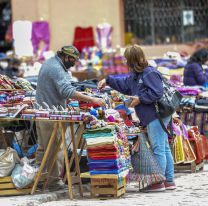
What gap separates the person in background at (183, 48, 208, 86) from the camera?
13.3 meters

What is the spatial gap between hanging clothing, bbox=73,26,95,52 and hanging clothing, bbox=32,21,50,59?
789 mm

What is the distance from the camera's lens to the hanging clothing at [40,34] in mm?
20266

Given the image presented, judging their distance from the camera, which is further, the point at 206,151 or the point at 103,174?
the point at 206,151

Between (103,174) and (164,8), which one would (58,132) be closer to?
(103,174)

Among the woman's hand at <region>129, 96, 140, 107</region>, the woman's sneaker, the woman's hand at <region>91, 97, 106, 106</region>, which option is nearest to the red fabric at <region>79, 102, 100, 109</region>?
the woman's hand at <region>91, 97, 106, 106</region>

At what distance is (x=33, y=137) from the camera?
10.3 meters

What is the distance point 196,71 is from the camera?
43.5 feet

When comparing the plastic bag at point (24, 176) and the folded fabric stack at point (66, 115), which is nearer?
the folded fabric stack at point (66, 115)

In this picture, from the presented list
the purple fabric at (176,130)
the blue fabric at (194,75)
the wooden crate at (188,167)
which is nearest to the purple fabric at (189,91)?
the blue fabric at (194,75)

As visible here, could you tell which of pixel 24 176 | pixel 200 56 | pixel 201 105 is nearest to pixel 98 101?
pixel 24 176

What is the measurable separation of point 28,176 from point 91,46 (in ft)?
39.5

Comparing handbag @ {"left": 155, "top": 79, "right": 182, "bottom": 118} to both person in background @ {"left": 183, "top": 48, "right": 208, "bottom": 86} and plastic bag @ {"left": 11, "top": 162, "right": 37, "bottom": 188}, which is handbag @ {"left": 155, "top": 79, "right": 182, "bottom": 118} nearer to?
plastic bag @ {"left": 11, "top": 162, "right": 37, "bottom": 188}

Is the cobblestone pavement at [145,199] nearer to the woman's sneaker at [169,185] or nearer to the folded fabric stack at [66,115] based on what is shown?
the woman's sneaker at [169,185]

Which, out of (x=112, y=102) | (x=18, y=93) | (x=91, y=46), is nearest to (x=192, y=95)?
(x=112, y=102)
